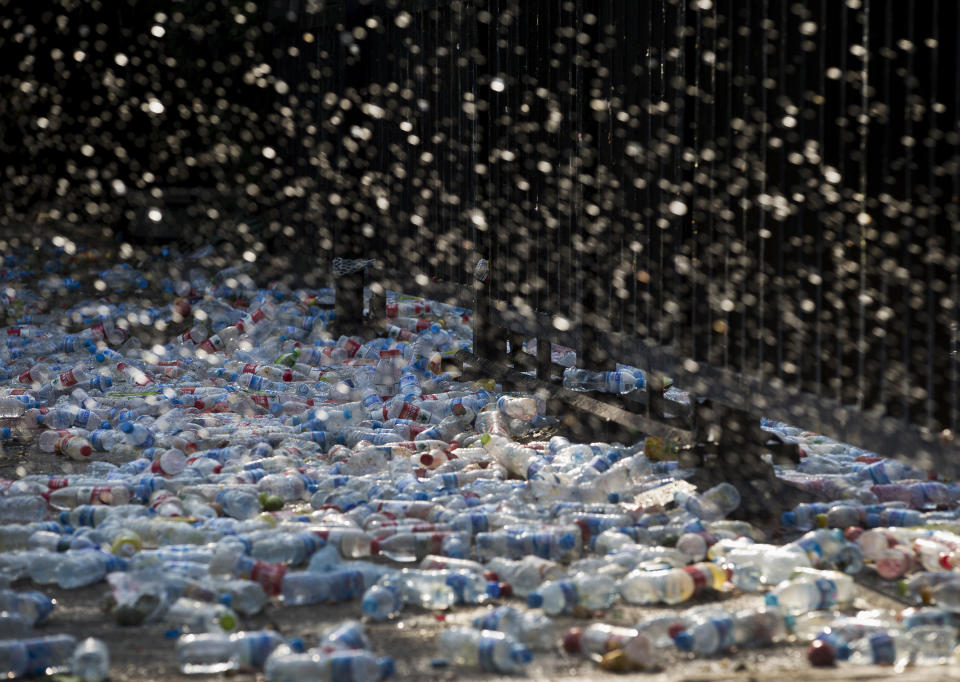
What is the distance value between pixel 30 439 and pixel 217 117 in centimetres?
708

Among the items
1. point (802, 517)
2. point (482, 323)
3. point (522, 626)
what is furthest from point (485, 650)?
point (482, 323)

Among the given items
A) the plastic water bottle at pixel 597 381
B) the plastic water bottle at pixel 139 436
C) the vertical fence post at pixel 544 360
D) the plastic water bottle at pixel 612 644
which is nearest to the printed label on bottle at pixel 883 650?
the plastic water bottle at pixel 612 644

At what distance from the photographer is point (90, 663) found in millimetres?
3383

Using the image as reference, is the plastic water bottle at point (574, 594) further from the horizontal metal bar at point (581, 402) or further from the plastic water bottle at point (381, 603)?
the horizontal metal bar at point (581, 402)

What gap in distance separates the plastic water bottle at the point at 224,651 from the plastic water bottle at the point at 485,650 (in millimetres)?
410

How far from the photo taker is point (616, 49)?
5.62 meters

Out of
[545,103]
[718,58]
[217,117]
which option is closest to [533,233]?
[545,103]

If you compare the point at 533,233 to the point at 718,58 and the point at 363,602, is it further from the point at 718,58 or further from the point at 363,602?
the point at 363,602

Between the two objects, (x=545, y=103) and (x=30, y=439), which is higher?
(x=545, y=103)

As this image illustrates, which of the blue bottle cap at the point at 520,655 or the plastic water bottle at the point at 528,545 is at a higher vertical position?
the plastic water bottle at the point at 528,545

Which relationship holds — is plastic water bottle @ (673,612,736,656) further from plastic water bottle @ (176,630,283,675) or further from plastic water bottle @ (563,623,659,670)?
plastic water bottle @ (176,630,283,675)

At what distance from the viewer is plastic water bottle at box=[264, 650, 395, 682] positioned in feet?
10.7

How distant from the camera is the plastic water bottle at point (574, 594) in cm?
384

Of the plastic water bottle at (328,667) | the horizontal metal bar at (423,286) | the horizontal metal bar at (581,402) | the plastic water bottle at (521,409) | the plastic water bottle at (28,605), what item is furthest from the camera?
the horizontal metal bar at (423,286)
